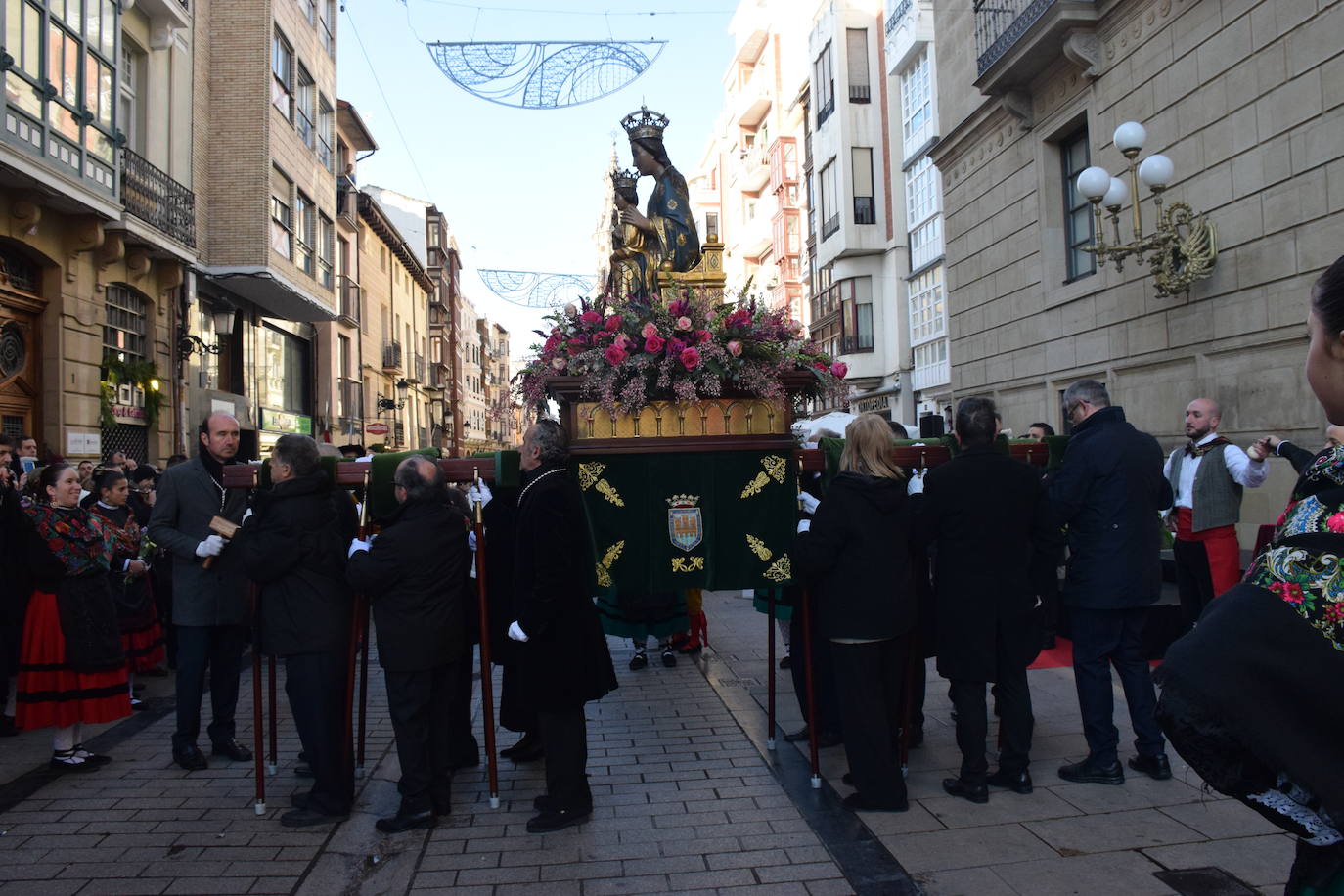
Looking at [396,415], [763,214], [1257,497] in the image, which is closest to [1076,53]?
[1257,497]

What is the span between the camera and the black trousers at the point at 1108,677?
16.6ft

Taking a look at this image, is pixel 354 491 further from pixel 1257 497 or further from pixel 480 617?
pixel 1257 497

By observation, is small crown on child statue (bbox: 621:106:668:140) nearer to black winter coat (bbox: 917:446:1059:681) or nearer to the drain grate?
black winter coat (bbox: 917:446:1059:681)

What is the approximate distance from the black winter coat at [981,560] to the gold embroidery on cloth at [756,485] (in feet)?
3.12

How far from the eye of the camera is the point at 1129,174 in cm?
1170

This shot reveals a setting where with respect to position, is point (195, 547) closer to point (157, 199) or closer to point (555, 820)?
point (555, 820)

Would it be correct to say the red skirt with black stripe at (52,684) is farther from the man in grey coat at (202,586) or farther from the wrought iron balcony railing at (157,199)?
the wrought iron balcony railing at (157,199)

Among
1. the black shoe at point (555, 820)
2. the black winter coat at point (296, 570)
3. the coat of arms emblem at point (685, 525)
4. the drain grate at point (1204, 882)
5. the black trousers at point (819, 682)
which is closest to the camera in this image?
the drain grate at point (1204, 882)

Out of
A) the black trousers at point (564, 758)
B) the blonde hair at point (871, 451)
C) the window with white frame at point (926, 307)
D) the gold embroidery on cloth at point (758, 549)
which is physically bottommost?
the black trousers at point (564, 758)

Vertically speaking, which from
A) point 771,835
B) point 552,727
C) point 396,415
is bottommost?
point 771,835

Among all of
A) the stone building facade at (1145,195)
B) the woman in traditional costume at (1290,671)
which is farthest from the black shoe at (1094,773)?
the stone building facade at (1145,195)

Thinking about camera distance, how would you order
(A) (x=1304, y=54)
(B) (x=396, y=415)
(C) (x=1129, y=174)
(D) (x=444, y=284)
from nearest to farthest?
(A) (x=1304, y=54) < (C) (x=1129, y=174) < (B) (x=396, y=415) < (D) (x=444, y=284)

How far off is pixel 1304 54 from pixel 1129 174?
8.86 feet

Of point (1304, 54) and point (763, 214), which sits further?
point (763, 214)
